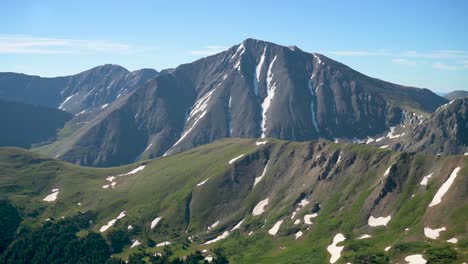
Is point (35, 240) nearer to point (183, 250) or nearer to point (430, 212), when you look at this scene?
point (183, 250)

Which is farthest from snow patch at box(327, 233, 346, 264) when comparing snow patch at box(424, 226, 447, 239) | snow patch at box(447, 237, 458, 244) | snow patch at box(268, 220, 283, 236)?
snow patch at box(447, 237, 458, 244)

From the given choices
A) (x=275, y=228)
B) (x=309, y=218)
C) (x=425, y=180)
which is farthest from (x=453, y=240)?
(x=275, y=228)

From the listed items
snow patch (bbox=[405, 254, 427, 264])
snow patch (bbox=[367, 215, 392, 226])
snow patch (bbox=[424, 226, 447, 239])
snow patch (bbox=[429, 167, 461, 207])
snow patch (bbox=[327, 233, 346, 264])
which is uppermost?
snow patch (bbox=[429, 167, 461, 207])

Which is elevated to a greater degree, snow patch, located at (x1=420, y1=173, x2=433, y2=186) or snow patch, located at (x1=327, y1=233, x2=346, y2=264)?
snow patch, located at (x1=420, y1=173, x2=433, y2=186)

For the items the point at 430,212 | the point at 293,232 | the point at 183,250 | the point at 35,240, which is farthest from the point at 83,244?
the point at 430,212

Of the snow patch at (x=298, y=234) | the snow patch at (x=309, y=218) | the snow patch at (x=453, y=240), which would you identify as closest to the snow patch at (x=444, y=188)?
the snow patch at (x=453, y=240)

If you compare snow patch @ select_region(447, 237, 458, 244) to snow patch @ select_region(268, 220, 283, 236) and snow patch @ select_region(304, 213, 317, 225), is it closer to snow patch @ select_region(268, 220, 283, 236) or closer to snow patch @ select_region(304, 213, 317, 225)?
snow patch @ select_region(304, 213, 317, 225)
